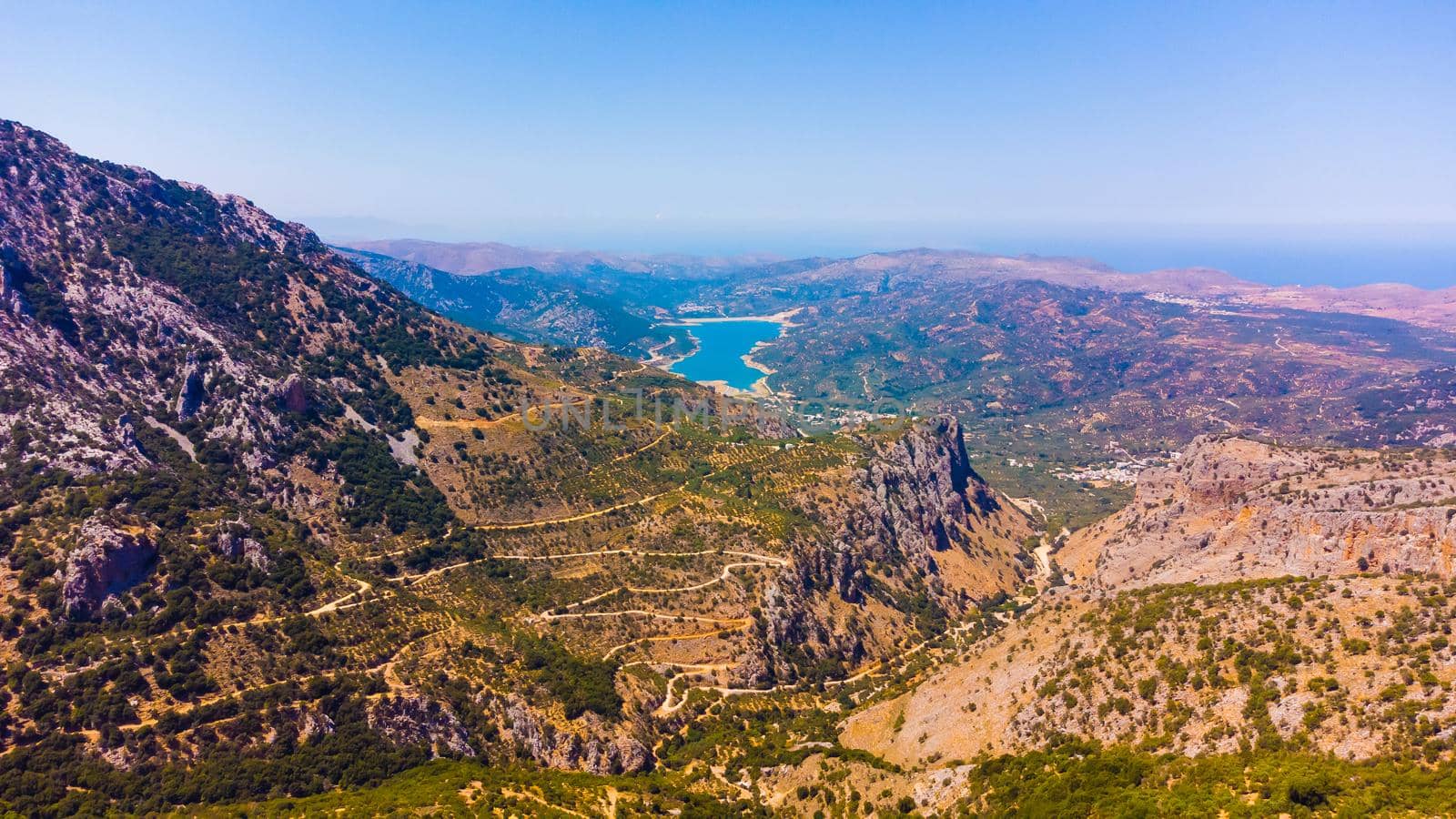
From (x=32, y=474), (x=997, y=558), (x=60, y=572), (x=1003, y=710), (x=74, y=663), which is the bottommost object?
(x=997, y=558)

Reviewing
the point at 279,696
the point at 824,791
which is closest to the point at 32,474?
the point at 279,696

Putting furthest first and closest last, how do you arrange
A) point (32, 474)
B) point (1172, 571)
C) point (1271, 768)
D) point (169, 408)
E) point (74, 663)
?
point (169, 408), point (1172, 571), point (32, 474), point (74, 663), point (1271, 768)

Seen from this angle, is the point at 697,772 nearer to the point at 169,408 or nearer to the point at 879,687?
the point at 879,687

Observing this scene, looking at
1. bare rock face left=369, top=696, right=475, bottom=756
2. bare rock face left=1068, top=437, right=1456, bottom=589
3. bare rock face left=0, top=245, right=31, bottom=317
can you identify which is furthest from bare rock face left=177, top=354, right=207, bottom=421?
bare rock face left=1068, top=437, right=1456, bottom=589

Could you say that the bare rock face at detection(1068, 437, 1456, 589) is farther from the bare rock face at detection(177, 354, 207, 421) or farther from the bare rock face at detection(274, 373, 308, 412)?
the bare rock face at detection(177, 354, 207, 421)

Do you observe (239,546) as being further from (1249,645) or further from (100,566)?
(1249,645)

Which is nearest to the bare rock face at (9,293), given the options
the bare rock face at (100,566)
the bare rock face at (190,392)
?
the bare rock face at (190,392)

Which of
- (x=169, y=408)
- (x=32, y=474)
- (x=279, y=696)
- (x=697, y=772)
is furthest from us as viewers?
(x=169, y=408)

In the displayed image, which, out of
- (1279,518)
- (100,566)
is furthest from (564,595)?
(1279,518)
